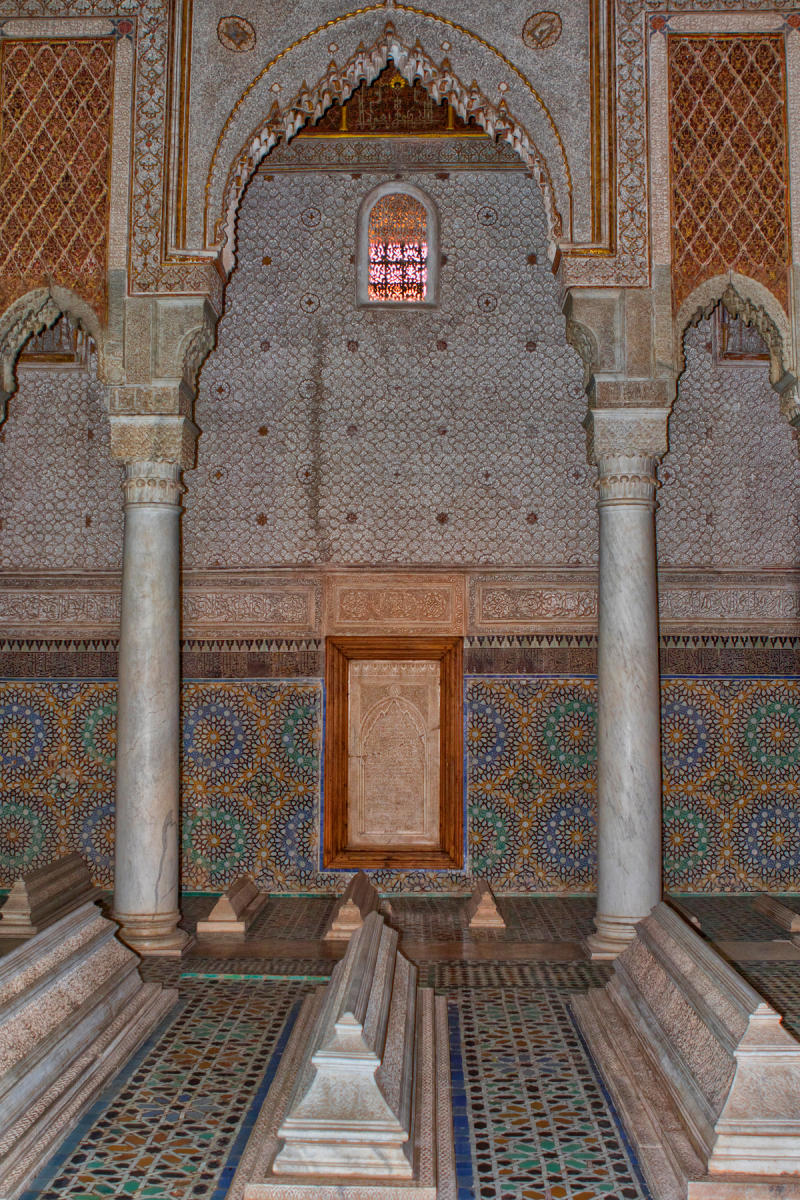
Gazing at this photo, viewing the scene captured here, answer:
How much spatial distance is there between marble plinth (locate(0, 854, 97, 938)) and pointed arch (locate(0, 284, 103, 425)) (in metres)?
2.59

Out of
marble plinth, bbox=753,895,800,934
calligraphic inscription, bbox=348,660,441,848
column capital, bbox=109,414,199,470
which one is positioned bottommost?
marble plinth, bbox=753,895,800,934

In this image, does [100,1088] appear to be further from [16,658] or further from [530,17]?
[530,17]

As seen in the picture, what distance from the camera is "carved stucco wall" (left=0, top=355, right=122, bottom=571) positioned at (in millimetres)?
6969

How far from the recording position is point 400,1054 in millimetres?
3188

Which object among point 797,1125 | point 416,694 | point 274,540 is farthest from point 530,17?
point 797,1125

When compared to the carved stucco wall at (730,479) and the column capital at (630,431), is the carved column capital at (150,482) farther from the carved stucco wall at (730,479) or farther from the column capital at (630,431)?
the carved stucco wall at (730,479)

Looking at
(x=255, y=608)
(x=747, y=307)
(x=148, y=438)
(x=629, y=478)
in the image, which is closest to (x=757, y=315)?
(x=747, y=307)

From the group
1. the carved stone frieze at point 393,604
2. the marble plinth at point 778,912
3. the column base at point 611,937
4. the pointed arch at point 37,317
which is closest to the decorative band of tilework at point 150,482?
the pointed arch at point 37,317

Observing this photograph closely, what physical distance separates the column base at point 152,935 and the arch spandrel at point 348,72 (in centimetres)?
334

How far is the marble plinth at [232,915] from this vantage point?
18.4 ft

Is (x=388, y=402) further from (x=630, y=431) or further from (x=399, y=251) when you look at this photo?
(x=630, y=431)

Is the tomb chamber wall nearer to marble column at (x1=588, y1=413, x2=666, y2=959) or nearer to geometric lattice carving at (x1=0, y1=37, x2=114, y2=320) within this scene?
marble column at (x1=588, y1=413, x2=666, y2=959)

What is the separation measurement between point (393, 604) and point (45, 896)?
2714mm

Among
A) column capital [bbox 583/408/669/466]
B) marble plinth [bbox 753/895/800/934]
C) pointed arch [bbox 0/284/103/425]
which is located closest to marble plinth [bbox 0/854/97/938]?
pointed arch [bbox 0/284/103/425]
